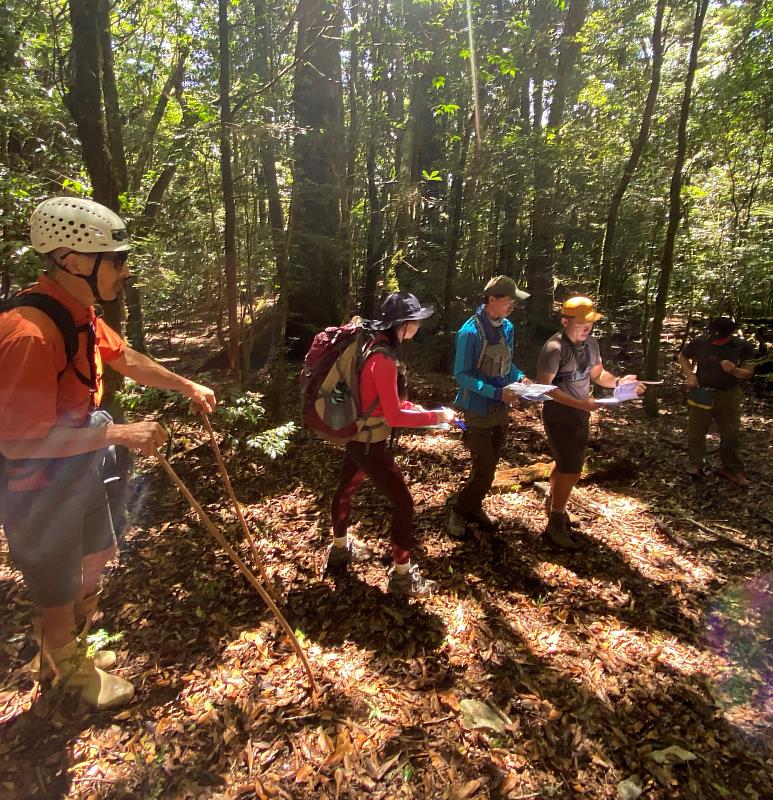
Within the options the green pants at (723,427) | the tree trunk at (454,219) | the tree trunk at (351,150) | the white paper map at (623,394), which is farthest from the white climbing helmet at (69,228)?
the tree trunk at (454,219)

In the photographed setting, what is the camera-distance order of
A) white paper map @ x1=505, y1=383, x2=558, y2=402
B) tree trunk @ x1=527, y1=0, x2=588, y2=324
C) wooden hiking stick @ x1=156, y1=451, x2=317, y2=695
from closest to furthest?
wooden hiking stick @ x1=156, y1=451, x2=317, y2=695 < white paper map @ x1=505, y1=383, x2=558, y2=402 < tree trunk @ x1=527, y1=0, x2=588, y2=324

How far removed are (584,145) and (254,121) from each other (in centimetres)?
801

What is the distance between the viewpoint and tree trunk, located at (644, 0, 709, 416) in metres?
7.15

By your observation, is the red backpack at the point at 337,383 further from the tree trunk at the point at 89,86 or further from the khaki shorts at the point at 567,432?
the tree trunk at the point at 89,86

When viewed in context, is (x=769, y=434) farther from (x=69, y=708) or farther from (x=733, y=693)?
(x=69, y=708)

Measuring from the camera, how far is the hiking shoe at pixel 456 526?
4.63 meters

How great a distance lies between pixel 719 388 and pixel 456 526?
429 cm

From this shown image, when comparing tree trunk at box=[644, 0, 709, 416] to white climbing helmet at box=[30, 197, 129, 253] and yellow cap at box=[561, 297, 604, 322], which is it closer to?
yellow cap at box=[561, 297, 604, 322]

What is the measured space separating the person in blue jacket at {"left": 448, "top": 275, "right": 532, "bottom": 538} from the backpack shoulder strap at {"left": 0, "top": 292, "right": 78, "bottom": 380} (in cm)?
276

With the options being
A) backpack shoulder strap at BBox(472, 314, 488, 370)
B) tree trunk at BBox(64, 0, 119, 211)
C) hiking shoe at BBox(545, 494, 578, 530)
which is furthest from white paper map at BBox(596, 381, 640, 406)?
tree trunk at BBox(64, 0, 119, 211)

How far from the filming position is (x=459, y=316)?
11414 millimetres

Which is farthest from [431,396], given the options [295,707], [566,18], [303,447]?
[566,18]

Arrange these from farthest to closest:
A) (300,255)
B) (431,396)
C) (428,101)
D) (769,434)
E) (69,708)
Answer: (428,101) < (431,396) < (769,434) < (300,255) < (69,708)

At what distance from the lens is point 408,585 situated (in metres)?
3.78
